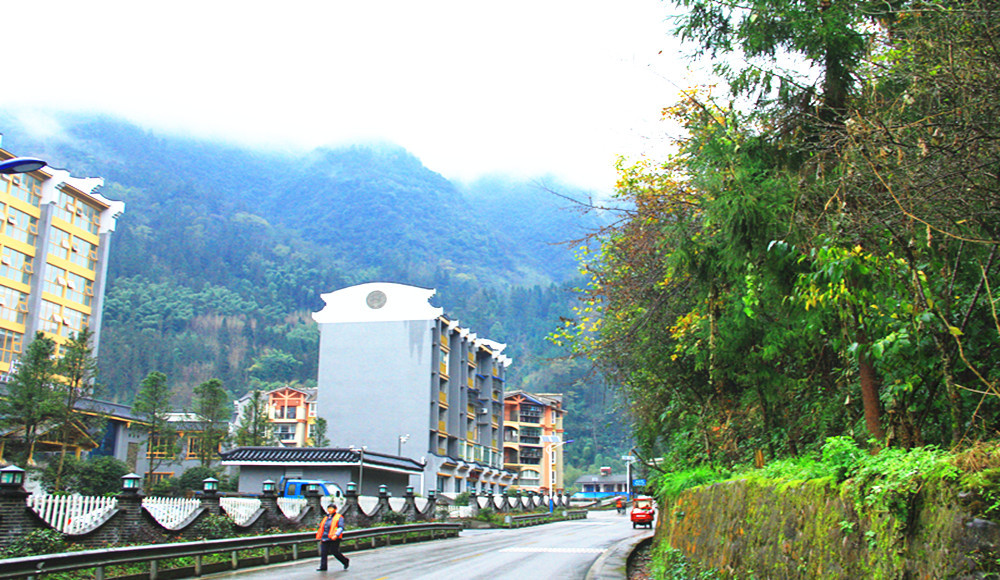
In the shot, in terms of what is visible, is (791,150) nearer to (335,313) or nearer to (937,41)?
(937,41)

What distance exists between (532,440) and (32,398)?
80.6 m

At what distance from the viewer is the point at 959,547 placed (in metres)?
4.57

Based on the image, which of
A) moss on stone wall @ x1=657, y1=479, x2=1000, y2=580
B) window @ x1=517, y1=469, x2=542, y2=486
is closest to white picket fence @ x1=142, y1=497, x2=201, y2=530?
moss on stone wall @ x1=657, y1=479, x2=1000, y2=580

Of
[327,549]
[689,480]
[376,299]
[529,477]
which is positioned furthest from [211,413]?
[529,477]

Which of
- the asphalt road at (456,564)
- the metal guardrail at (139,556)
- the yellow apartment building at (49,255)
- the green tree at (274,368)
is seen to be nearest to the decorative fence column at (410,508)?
the asphalt road at (456,564)

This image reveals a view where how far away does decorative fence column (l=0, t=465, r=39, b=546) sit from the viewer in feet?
46.4

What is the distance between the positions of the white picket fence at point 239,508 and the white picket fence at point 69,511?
4.71 m

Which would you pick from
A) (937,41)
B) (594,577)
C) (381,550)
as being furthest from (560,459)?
(937,41)

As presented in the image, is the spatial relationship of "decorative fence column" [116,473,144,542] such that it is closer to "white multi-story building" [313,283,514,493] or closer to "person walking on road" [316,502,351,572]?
"person walking on road" [316,502,351,572]

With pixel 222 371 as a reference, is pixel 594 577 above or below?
below

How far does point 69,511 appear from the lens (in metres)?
17.5

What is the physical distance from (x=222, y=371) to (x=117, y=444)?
9506 centimetres

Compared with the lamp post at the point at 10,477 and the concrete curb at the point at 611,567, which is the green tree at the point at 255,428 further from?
the lamp post at the point at 10,477

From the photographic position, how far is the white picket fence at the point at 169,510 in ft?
63.0
